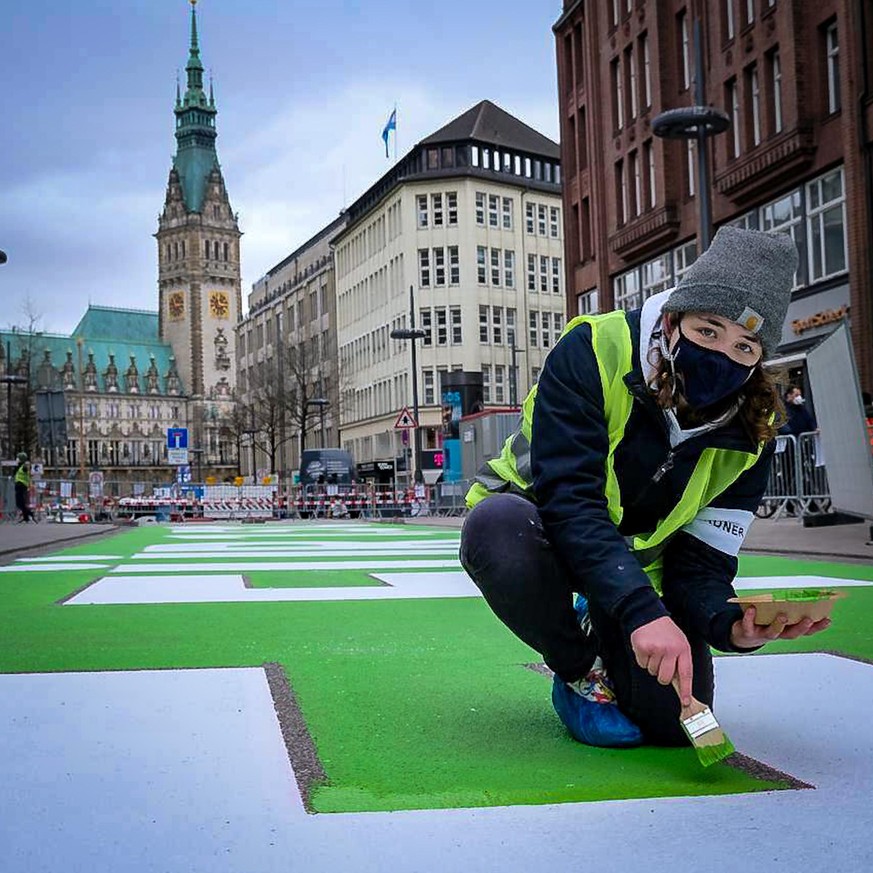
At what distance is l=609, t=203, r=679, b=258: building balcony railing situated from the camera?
35531 mm

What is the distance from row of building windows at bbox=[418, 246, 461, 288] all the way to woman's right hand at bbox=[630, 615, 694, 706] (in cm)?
7517

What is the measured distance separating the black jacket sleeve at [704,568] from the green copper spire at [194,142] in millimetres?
175257

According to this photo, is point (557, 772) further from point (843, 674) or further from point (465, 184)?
point (465, 184)

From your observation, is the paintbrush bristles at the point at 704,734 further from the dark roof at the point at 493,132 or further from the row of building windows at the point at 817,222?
the dark roof at the point at 493,132

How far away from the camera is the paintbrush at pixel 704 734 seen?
8.39ft

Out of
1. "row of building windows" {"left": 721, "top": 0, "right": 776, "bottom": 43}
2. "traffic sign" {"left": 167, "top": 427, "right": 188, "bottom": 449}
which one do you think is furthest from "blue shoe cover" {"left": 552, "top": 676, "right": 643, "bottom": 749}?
"traffic sign" {"left": 167, "top": 427, "right": 188, "bottom": 449}

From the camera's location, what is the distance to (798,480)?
18.0 meters

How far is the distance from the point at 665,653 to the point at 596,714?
0.52 meters

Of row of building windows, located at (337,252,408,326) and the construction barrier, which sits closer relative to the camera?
the construction barrier

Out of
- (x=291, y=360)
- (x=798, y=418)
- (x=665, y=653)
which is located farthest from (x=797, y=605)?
(x=291, y=360)

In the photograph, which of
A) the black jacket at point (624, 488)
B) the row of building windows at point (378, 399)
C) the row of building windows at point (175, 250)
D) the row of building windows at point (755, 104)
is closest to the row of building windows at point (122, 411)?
the row of building windows at point (175, 250)

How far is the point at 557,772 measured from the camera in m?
2.70

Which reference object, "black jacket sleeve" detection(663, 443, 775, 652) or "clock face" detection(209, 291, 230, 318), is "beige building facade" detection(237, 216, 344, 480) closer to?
"clock face" detection(209, 291, 230, 318)

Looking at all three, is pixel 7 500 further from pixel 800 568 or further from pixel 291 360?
pixel 291 360
